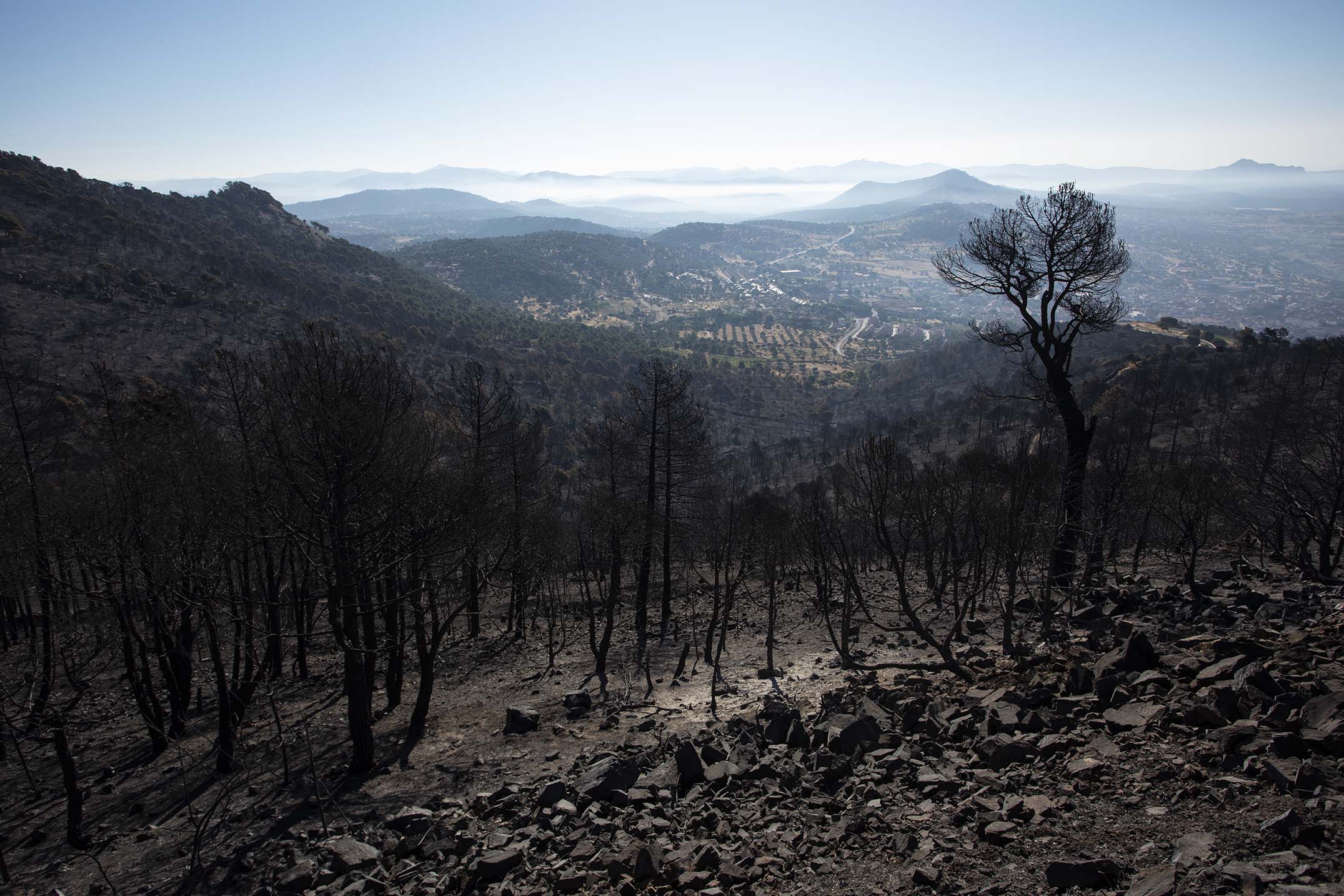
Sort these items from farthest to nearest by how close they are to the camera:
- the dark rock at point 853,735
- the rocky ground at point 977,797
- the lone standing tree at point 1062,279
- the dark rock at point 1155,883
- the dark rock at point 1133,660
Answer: the lone standing tree at point 1062,279
the dark rock at point 853,735
the dark rock at point 1133,660
the rocky ground at point 977,797
the dark rock at point 1155,883

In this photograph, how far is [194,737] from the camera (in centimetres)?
1330

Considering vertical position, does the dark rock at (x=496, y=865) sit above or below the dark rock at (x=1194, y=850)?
below

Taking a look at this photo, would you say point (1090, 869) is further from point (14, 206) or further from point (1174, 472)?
point (14, 206)

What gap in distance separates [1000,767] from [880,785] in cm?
123

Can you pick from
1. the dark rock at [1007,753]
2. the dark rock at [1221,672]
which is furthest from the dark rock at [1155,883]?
the dark rock at [1221,672]

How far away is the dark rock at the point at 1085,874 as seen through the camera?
450cm

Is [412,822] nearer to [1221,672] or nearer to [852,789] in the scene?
[852,789]

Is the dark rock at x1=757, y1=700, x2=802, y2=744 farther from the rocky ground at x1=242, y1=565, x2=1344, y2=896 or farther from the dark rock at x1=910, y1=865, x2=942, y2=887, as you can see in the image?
the dark rock at x1=910, y1=865, x2=942, y2=887

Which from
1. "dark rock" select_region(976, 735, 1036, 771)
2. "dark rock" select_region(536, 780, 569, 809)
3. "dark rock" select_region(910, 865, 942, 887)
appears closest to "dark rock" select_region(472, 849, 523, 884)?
"dark rock" select_region(536, 780, 569, 809)

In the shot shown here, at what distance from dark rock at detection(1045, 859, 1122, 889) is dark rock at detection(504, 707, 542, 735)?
9575 mm

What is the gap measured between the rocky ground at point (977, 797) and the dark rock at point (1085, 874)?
13 millimetres

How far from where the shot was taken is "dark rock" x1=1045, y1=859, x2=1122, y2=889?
4.50 meters

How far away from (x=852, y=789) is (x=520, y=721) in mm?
7347

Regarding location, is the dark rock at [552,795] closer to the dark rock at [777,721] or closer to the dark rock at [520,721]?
the dark rock at [777,721]
